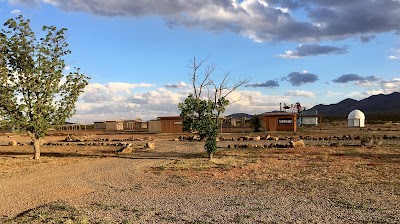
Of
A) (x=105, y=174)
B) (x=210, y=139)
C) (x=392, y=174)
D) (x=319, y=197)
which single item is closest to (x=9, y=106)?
(x=105, y=174)

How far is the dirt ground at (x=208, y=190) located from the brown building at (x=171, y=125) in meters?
28.3

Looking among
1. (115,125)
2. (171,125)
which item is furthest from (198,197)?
(115,125)

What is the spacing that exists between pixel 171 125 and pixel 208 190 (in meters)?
37.5

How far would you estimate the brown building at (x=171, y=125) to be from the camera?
4812 cm

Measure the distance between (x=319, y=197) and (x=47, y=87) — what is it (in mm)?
15046

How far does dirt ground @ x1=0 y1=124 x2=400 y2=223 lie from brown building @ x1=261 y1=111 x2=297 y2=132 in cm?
2521

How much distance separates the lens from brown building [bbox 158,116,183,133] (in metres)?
48.1

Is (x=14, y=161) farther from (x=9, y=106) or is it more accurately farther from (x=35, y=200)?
(x=35, y=200)

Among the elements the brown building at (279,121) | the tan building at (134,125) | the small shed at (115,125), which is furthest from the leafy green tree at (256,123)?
the tan building at (134,125)

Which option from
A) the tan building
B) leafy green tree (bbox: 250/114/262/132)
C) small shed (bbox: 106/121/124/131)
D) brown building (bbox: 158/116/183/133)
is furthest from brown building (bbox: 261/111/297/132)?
the tan building

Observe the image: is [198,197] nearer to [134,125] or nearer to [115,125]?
[115,125]

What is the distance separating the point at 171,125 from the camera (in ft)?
159

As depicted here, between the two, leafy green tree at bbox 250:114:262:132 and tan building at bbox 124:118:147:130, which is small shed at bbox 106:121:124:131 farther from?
leafy green tree at bbox 250:114:262:132

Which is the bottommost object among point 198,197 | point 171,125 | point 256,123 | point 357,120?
point 198,197
